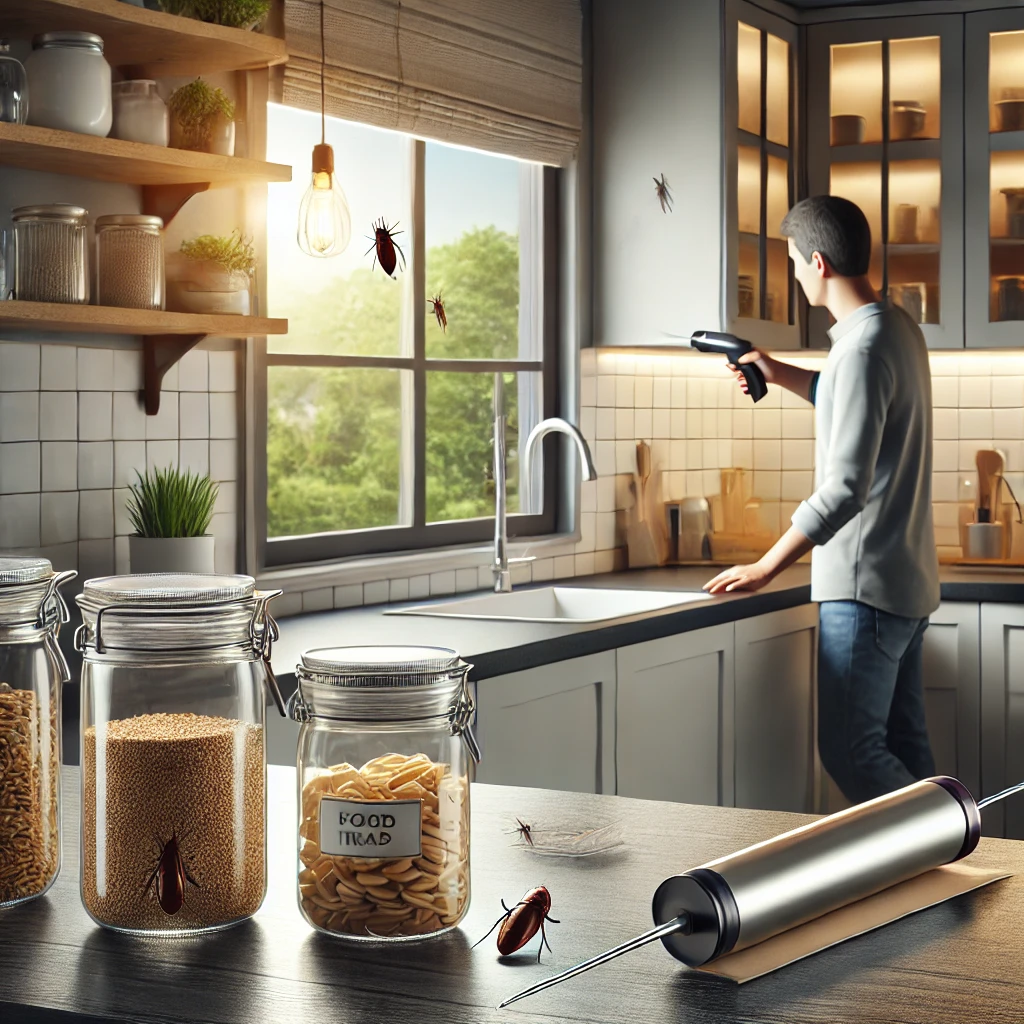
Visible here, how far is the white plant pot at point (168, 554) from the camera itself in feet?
7.83

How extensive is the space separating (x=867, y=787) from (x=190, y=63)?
6.66 ft

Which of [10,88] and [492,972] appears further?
[10,88]

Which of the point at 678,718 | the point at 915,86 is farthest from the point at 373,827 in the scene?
the point at 915,86

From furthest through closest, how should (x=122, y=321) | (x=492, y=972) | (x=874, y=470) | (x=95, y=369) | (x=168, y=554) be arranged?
(x=874, y=470)
(x=95, y=369)
(x=168, y=554)
(x=122, y=321)
(x=492, y=972)

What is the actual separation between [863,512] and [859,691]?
0.39 m

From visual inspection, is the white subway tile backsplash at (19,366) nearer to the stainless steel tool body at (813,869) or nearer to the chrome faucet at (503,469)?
the chrome faucet at (503,469)

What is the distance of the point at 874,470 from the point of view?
10.2ft

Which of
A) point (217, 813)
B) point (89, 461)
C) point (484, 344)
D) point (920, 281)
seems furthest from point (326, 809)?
point (484, 344)

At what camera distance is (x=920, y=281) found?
4.20 m

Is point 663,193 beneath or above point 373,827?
above

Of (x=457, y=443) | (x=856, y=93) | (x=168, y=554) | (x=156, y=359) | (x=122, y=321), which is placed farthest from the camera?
(x=457, y=443)

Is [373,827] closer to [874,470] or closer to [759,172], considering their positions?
[874,470]

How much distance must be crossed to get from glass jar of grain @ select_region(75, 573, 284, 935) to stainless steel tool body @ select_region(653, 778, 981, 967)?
A: 28 cm

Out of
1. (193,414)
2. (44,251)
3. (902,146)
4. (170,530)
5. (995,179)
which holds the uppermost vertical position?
(902,146)
